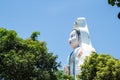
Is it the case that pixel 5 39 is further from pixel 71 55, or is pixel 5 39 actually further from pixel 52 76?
pixel 71 55

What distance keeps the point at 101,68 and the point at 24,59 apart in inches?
194

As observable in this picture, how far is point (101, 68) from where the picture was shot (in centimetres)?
1939

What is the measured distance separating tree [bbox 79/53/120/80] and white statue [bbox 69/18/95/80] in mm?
11728

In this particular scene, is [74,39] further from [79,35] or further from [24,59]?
[24,59]

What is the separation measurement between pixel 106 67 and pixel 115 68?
1.60 ft

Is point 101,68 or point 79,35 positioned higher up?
point 79,35

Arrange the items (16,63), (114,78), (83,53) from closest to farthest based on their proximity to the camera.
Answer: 1. (16,63)
2. (114,78)
3. (83,53)

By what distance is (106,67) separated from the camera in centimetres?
1947

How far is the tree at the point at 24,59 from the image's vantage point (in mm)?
16266

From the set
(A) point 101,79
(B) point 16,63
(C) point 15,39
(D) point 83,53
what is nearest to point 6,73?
(B) point 16,63

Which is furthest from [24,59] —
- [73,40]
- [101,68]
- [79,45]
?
[79,45]

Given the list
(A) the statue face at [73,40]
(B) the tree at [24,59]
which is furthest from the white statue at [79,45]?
(B) the tree at [24,59]

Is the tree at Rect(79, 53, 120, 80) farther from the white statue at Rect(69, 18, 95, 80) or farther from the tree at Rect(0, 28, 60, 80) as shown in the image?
the white statue at Rect(69, 18, 95, 80)

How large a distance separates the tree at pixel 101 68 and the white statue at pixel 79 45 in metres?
11.7
